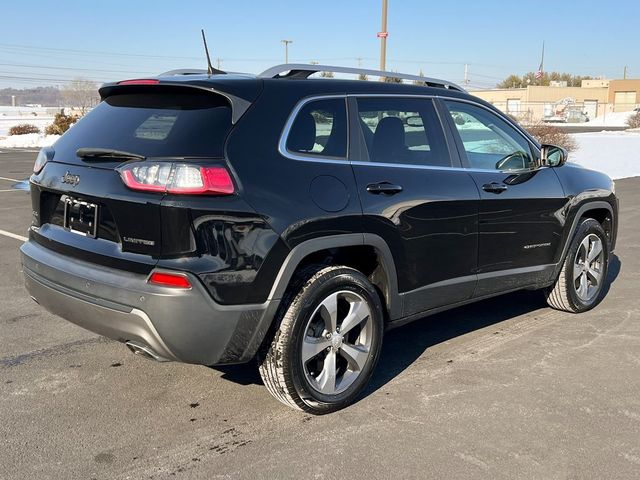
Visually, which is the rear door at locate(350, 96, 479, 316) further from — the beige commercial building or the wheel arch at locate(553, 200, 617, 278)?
the beige commercial building

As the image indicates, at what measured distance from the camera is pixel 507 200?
467cm

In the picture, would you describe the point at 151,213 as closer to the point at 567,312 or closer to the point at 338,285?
the point at 338,285

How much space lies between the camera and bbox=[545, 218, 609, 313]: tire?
5461 millimetres

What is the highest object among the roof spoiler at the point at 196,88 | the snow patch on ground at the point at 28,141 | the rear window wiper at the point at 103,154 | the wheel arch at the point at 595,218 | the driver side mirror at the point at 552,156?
the roof spoiler at the point at 196,88

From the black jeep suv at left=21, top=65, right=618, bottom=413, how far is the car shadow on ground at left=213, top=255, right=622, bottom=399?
1.40 feet

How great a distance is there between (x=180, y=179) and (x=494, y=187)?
239 cm

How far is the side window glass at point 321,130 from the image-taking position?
3.54m

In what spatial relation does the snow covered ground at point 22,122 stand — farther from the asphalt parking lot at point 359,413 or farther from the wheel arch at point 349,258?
the wheel arch at point 349,258

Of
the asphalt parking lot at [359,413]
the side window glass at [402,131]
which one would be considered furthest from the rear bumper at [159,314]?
the side window glass at [402,131]

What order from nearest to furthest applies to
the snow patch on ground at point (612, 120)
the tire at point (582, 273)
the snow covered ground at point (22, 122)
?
1. the tire at point (582, 273)
2. the snow covered ground at point (22, 122)
3. the snow patch on ground at point (612, 120)

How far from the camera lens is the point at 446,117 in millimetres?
4430

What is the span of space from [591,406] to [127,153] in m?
2.99

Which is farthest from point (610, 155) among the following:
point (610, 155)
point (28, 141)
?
point (28, 141)

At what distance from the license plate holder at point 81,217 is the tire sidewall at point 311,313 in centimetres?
114
